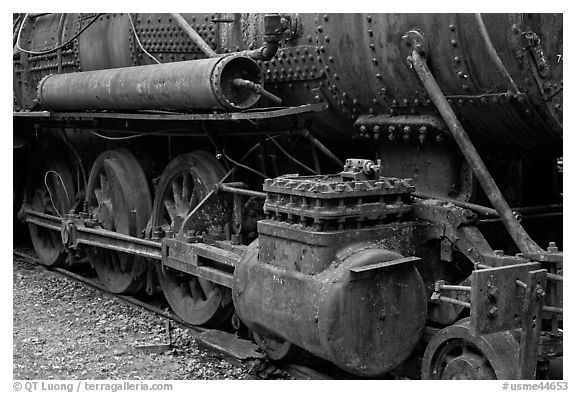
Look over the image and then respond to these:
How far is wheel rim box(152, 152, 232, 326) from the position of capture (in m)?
6.23

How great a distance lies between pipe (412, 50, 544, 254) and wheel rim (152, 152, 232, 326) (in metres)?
2.34

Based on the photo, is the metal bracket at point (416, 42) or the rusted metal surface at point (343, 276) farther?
the metal bracket at point (416, 42)

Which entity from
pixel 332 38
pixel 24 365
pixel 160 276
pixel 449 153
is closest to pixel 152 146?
pixel 160 276

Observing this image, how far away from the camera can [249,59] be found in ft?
16.9

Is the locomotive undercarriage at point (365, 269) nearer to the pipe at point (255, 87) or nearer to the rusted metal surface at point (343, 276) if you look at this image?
the rusted metal surface at point (343, 276)

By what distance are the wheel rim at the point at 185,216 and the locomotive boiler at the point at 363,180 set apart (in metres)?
0.02

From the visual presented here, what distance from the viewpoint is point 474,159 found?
4242 millimetres

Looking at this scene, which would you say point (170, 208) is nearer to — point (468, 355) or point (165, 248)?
point (165, 248)

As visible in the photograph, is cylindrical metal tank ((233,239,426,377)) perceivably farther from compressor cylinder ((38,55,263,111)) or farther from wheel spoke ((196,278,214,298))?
wheel spoke ((196,278,214,298))

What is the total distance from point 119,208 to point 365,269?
368cm

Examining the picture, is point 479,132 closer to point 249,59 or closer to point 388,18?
point 388,18

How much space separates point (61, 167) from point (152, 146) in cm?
173

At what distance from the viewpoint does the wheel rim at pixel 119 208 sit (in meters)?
7.26

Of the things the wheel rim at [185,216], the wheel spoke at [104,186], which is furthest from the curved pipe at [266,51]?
the wheel spoke at [104,186]
